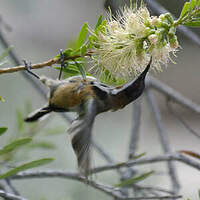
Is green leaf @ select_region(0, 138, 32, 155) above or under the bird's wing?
above

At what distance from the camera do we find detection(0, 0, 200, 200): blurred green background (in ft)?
12.9

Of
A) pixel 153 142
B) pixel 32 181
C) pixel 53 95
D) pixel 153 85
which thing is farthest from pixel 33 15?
pixel 53 95

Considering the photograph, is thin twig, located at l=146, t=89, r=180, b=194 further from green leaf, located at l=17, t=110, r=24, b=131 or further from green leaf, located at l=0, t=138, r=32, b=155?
green leaf, located at l=0, t=138, r=32, b=155

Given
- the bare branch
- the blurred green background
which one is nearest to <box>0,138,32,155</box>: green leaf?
the bare branch

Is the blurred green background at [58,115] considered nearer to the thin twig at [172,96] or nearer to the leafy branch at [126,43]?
the thin twig at [172,96]

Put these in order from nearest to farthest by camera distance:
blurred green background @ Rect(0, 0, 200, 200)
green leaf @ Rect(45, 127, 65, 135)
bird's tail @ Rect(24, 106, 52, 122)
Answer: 1. bird's tail @ Rect(24, 106, 52, 122)
2. green leaf @ Rect(45, 127, 65, 135)
3. blurred green background @ Rect(0, 0, 200, 200)

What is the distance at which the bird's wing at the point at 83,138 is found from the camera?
1.10 m

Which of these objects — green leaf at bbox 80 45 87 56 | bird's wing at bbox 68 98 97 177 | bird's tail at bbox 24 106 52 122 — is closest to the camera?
bird's wing at bbox 68 98 97 177

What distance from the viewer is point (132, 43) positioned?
1.24m

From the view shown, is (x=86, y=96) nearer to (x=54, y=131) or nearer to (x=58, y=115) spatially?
(x=54, y=131)

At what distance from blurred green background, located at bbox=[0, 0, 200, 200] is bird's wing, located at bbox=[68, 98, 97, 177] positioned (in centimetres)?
183

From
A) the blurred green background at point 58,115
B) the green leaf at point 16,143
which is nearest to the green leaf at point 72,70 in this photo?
the green leaf at point 16,143

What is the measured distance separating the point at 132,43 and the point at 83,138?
12.8 inches

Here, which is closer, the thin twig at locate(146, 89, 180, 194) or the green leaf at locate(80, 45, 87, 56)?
the green leaf at locate(80, 45, 87, 56)
